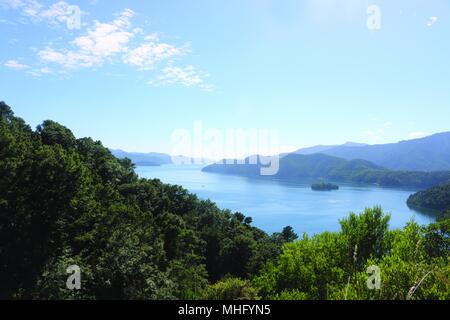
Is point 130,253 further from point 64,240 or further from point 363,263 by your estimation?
point 363,263

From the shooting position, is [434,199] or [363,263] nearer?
[363,263]

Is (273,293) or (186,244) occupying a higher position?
(273,293)

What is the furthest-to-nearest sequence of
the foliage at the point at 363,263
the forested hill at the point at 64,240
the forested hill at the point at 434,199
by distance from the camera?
the forested hill at the point at 434,199 < the forested hill at the point at 64,240 < the foliage at the point at 363,263

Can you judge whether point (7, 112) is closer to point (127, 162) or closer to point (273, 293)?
point (127, 162)

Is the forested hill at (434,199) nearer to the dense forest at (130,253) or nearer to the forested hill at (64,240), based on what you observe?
the dense forest at (130,253)

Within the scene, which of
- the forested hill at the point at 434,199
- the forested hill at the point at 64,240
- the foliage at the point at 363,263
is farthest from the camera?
the forested hill at the point at 434,199

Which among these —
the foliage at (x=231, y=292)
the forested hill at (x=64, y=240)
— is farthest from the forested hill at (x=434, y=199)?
the foliage at (x=231, y=292)

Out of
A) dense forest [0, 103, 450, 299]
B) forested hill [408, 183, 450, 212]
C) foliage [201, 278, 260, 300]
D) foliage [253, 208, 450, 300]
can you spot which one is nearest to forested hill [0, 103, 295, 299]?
dense forest [0, 103, 450, 299]

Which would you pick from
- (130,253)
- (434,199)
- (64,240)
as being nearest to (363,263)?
(130,253)

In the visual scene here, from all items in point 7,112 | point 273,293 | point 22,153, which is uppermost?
point 7,112

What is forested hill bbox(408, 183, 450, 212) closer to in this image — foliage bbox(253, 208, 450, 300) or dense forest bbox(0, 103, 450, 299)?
foliage bbox(253, 208, 450, 300)
